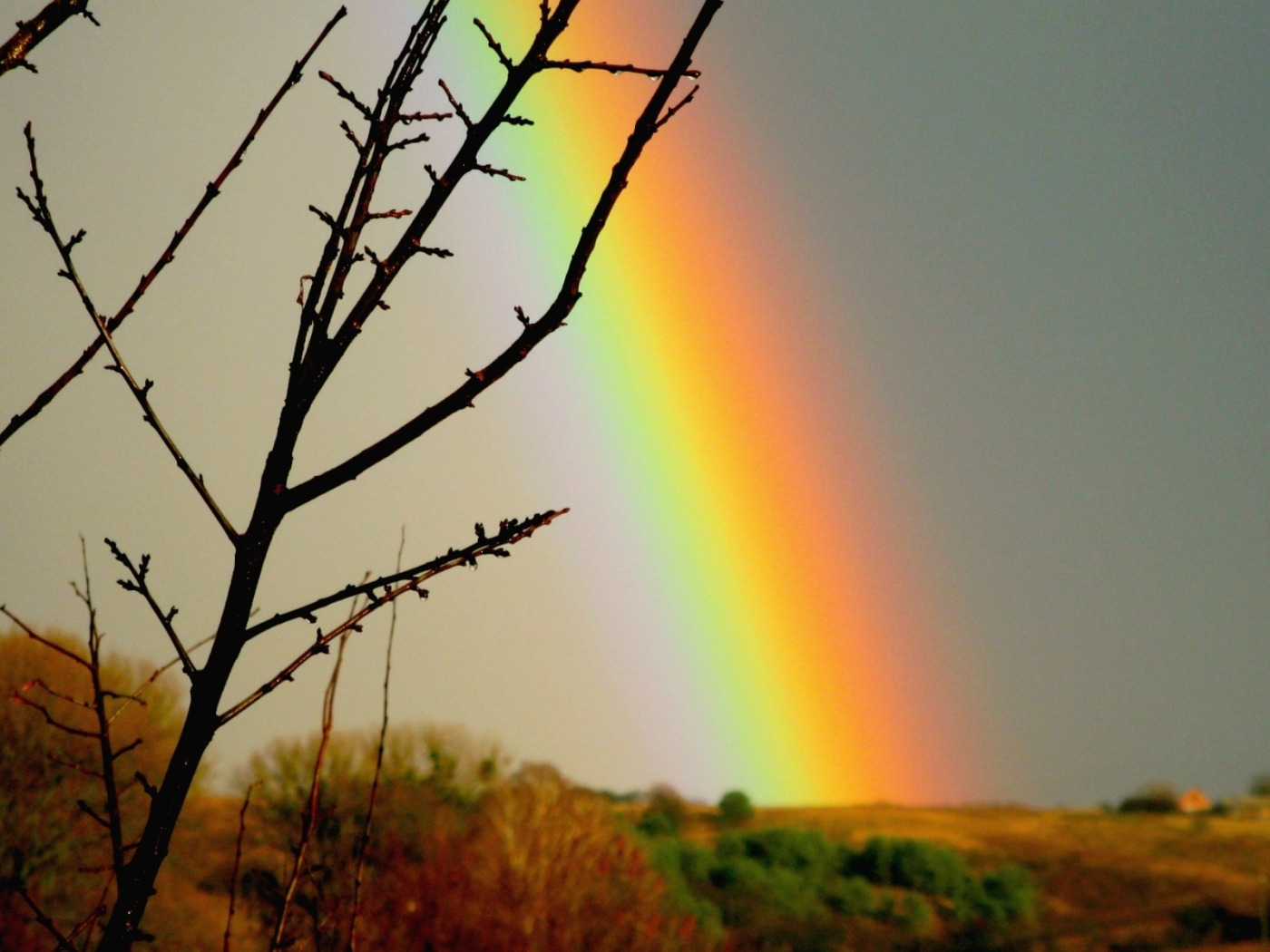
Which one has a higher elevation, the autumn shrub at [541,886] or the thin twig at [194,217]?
the autumn shrub at [541,886]

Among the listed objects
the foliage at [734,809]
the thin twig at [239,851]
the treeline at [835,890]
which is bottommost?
the thin twig at [239,851]

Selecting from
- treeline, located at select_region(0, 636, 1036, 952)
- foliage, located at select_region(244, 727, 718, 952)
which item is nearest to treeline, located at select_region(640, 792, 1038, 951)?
treeline, located at select_region(0, 636, 1036, 952)

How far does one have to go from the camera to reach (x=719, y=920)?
3509cm

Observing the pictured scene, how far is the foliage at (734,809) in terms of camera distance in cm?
6053

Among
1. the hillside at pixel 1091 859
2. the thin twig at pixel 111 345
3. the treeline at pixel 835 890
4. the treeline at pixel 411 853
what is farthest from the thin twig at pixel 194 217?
the treeline at pixel 835 890

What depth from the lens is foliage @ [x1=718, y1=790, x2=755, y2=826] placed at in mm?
60531

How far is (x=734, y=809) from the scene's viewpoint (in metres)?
60.8

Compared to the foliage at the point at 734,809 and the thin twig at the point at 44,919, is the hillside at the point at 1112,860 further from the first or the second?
the thin twig at the point at 44,919

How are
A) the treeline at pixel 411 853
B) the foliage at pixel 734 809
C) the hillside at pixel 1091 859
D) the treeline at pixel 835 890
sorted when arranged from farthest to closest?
the foliage at pixel 734 809 → the hillside at pixel 1091 859 → the treeline at pixel 835 890 → the treeline at pixel 411 853

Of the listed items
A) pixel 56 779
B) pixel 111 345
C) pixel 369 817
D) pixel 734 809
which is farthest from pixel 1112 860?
pixel 111 345

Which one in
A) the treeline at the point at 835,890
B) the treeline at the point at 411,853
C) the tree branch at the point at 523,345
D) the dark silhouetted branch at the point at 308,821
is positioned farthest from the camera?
the treeline at the point at 835,890

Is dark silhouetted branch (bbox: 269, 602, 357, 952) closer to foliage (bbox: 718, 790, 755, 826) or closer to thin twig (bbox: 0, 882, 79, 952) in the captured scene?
thin twig (bbox: 0, 882, 79, 952)

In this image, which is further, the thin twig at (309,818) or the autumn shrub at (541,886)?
the autumn shrub at (541,886)

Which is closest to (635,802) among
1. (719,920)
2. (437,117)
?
(719,920)
